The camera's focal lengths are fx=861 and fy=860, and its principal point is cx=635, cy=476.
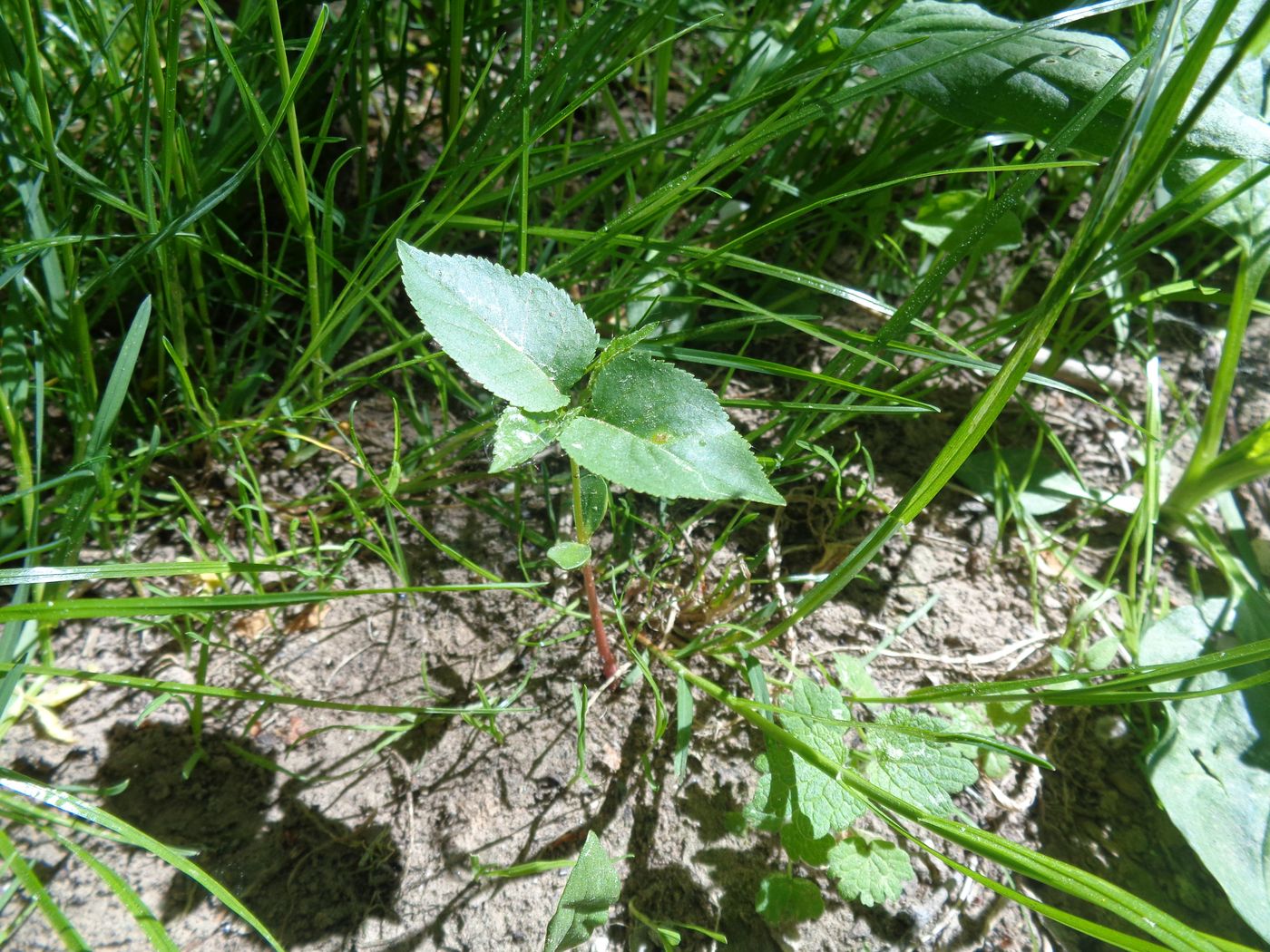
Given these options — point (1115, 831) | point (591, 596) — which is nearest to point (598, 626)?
point (591, 596)

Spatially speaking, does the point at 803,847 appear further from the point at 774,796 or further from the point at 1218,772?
the point at 1218,772

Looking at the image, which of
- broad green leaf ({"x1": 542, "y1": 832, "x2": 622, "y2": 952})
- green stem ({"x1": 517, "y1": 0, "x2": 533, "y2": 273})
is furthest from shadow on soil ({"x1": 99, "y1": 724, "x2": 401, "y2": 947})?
green stem ({"x1": 517, "y1": 0, "x2": 533, "y2": 273})

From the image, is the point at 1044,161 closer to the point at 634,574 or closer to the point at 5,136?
the point at 634,574

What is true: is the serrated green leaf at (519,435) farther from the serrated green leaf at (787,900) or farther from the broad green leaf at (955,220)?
the broad green leaf at (955,220)

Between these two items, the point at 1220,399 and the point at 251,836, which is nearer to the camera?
the point at 251,836

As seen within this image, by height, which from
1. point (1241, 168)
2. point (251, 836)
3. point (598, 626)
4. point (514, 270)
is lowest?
point (251, 836)

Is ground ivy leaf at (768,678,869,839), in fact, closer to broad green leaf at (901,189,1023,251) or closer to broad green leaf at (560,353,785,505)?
broad green leaf at (560,353,785,505)

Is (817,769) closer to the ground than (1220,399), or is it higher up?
closer to the ground
